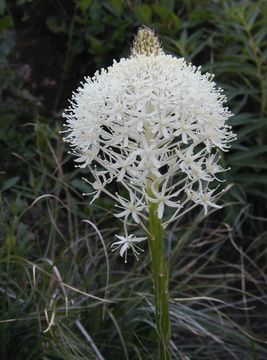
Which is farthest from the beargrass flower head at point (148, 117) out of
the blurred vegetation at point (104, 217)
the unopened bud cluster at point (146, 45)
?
the blurred vegetation at point (104, 217)

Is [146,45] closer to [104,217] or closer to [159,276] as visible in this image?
[159,276]

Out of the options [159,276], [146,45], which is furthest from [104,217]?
[146,45]

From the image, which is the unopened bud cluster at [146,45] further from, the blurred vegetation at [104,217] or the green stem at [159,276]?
the blurred vegetation at [104,217]

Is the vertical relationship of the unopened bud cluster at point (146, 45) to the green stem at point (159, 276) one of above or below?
above

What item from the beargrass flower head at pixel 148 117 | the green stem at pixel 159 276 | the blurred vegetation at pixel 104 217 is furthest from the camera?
the blurred vegetation at pixel 104 217

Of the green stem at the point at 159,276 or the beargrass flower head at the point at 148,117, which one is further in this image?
the green stem at the point at 159,276
